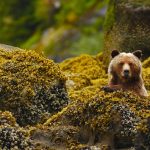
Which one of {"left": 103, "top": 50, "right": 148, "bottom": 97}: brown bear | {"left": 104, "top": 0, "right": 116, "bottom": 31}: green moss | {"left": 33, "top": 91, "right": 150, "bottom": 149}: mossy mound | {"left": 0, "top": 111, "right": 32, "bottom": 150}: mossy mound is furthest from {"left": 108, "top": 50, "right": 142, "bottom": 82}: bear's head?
{"left": 104, "top": 0, "right": 116, "bottom": 31}: green moss

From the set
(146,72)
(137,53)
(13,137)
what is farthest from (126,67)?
(146,72)

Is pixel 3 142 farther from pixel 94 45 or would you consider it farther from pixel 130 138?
pixel 94 45

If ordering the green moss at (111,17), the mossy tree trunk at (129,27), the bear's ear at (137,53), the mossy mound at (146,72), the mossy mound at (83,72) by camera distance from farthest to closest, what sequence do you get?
the green moss at (111,17)
the mossy tree trunk at (129,27)
the mossy mound at (83,72)
the mossy mound at (146,72)
the bear's ear at (137,53)

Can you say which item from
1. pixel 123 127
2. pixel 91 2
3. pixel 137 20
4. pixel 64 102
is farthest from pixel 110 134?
pixel 91 2

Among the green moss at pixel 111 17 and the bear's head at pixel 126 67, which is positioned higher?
the green moss at pixel 111 17

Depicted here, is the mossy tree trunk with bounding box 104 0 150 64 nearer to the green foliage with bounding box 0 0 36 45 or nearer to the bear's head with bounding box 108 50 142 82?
the bear's head with bounding box 108 50 142 82

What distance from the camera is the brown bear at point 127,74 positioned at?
15023mm

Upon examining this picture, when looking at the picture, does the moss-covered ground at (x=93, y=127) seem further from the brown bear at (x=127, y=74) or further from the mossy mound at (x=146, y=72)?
the mossy mound at (x=146, y=72)

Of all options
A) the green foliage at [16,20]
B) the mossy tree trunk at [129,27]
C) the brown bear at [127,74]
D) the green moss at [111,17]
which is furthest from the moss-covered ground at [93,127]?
the green foliage at [16,20]

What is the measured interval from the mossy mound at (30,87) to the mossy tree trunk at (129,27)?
8.53 m

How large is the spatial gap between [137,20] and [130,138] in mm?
12435

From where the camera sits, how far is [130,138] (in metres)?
12.8

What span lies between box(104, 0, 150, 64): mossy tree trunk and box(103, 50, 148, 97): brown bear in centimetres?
870

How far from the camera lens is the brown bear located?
49.3ft
